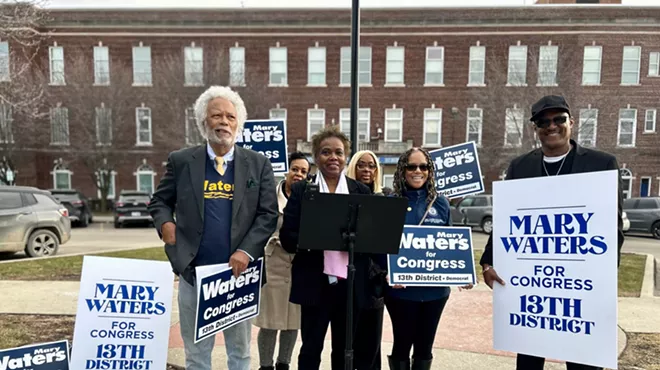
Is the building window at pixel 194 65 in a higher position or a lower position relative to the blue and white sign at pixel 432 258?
higher

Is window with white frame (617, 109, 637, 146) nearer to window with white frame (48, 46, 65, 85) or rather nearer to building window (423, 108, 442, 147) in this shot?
building window (423, 108, 442, 147)

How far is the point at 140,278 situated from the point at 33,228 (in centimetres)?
811

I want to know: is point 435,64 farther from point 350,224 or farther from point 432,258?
point 350,224

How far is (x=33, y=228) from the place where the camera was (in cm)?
891

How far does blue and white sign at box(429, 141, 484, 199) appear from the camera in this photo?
610 centimetres

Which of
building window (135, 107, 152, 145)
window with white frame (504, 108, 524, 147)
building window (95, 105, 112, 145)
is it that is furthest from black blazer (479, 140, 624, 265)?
building window (135, 107, 152, 145)

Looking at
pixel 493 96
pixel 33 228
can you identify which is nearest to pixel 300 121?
pixel 493 96

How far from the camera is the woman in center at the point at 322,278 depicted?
2.65 metres

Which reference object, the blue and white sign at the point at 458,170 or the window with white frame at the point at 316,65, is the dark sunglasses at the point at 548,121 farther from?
the window with white frame at the point at 316,65

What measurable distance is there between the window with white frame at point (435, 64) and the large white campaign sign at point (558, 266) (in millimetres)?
23731

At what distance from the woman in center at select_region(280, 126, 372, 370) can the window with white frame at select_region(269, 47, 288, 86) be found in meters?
23.3

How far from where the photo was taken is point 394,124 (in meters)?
25.2

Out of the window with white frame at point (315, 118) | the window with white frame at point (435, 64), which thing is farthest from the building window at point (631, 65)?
the window with white frame at point (315, 118)

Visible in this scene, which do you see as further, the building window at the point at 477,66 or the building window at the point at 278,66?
the building window at the point at 278,66
